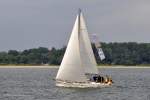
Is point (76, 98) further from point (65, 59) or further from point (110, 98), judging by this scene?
point (65, 59)

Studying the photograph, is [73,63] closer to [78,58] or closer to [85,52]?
[78,58]

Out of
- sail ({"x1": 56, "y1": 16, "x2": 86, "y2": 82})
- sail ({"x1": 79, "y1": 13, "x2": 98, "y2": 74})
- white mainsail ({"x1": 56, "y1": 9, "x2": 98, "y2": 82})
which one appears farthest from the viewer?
sail ({"x1": 79, "y1": 13, "x2": 98, "y2": 74})

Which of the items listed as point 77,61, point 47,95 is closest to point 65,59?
point 77,61

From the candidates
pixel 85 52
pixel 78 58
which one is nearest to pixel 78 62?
pixel 78 58

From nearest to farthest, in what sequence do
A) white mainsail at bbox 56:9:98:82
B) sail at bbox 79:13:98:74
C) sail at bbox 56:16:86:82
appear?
sail at bbox 56:16:86:82
white mainsail at bbox 56:9:98:82
sail at bbox 79:13:98:74

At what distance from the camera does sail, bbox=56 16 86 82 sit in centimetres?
9069

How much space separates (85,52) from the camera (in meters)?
93.1

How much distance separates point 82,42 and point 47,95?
12091 mm

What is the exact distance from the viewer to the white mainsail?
298 ft

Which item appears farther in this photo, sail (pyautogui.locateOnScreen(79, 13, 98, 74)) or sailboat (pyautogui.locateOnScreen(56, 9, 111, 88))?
sail (pyautogui.locateOnScreen(79, 13, 98, 74))

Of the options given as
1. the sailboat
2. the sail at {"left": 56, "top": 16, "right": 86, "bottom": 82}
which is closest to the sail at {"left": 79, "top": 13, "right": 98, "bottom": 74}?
the sailboat

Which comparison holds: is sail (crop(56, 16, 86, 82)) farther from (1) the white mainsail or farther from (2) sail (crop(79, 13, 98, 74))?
(2) sail (crop(79, 13, 98, 74))

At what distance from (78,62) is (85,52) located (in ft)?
7.74

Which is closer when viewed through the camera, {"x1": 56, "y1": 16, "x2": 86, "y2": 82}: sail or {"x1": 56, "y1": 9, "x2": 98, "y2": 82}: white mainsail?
{"x1": 56, "y1": 16, "x2": 86, "y2": 82}: sail
